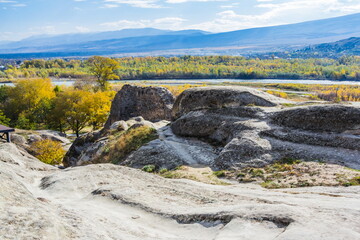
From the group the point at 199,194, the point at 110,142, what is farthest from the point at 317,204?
the point at 110,142

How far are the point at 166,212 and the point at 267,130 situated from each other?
54.4 feet

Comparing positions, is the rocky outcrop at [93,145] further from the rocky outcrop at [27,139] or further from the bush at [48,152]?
the rocky outcrop at [27,139]

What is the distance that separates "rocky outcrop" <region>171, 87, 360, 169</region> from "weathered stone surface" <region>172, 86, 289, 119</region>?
0.32 feet

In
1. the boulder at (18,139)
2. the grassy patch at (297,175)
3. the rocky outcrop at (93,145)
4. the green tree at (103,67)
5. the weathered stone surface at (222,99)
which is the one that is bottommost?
the boulder at (18,139)

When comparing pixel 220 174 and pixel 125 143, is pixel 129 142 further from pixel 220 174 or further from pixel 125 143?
pixel 220 174

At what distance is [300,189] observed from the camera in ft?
62.5

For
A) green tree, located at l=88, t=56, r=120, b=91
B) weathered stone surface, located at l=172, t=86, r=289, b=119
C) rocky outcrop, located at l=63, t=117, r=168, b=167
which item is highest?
green tree, located at l=88, t=56, r=120, b=91

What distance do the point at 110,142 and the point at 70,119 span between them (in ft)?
176

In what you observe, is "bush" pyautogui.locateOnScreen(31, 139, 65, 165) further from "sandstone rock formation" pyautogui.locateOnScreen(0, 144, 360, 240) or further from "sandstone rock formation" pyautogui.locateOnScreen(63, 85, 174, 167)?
"sandstone rock formation" pyautogui.locateOnScreen(0, 144, 360, 240)

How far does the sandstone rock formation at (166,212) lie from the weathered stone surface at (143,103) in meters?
30.1

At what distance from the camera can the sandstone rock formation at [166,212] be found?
1038cm

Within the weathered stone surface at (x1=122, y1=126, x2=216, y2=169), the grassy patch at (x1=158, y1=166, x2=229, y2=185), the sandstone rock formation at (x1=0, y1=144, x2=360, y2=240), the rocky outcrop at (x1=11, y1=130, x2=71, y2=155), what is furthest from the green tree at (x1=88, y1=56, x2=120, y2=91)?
the sandstone rock formation at (x1=0, y1=144, x2=360, y2=240)

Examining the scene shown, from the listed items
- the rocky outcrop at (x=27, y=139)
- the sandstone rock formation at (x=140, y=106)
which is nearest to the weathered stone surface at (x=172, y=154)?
the sandstone rock formation at (x=140, y=106)

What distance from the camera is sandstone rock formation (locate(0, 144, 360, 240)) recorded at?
34.0 ft
